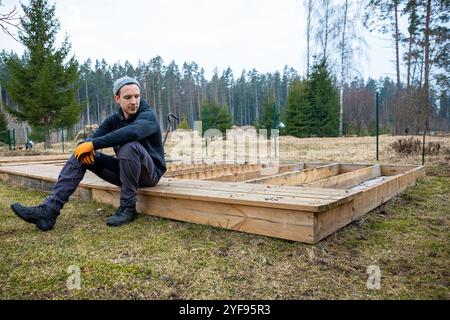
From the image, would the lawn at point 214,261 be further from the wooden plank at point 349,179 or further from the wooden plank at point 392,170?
the wooden plank at point 392,170

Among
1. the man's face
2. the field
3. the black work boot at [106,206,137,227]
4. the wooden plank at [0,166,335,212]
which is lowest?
the field

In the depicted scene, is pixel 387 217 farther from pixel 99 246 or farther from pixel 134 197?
pixel 99 246

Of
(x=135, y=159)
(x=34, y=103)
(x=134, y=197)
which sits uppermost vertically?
(x=34, y=103)

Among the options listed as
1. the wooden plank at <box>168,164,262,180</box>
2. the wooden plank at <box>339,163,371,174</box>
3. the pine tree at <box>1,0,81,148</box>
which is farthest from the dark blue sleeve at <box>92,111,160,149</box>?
the pine tree at <box>1,0,81,148</box>

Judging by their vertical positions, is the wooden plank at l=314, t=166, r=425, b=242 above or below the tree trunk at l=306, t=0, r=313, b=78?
below

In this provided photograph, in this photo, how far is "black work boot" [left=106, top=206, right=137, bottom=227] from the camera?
2.41 metres

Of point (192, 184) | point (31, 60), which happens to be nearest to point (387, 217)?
point (192, 184)

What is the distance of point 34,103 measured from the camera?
14.2 meters

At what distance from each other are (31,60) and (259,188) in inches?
638

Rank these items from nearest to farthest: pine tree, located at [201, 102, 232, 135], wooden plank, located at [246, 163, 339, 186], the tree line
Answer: wooden plank, located at [246, 163, 339, 186] → the tree line → pine tree, located at [201, 102, 232, 135]

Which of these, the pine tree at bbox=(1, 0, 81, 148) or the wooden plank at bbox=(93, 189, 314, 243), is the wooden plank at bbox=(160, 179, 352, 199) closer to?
the wooden plank at bbox=(93, 189, 314, 243)

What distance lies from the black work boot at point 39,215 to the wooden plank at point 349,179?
2465mm

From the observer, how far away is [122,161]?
7.54 ft

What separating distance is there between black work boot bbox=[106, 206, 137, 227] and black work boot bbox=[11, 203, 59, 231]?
391 mm
